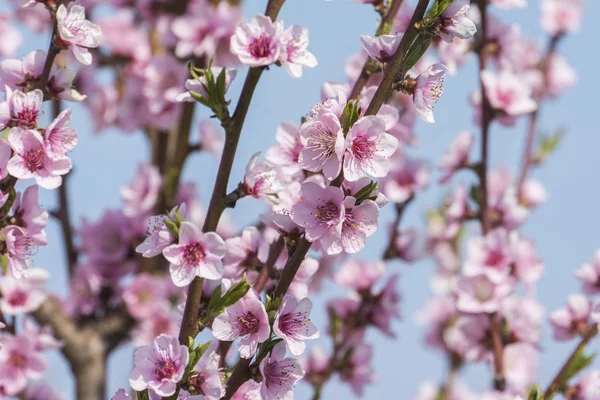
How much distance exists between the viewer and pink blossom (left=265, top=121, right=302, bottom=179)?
97.3 inches

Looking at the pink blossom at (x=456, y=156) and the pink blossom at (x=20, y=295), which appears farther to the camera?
the pink blossom at (x=456, y=156)

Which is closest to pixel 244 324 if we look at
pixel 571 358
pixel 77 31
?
pixel 77 31

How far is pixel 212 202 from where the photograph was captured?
212 cm

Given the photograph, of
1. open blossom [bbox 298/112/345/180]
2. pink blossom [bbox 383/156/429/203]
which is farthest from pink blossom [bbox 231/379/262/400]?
pink blossom [bbox 383/156/429/203]

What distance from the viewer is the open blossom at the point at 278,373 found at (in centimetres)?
207

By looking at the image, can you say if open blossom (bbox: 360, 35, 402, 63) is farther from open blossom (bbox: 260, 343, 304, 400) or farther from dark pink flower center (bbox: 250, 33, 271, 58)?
open blossom (bbox: 260, 343, 304, 400)

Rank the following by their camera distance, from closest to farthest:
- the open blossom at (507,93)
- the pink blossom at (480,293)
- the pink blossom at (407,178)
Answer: the pink blossom at (480,293), the open blossom at (507,93), the pink blossom at (407,178)

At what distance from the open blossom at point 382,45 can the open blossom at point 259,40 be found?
0.75 ft

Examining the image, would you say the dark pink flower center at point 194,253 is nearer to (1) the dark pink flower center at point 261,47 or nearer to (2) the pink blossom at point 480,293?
(1) the dark pink flower center at point 261,47

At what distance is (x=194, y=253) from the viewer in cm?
215

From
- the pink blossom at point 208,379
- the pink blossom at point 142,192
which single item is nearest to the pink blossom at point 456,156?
the pink blossom at point 142,192

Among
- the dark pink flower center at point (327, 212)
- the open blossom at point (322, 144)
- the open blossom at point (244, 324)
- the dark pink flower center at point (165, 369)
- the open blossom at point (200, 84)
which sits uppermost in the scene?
the open blossom at point (322, 144)

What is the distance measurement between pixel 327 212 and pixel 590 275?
172cm

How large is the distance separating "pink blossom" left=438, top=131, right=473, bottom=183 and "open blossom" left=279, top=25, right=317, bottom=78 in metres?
1.98
